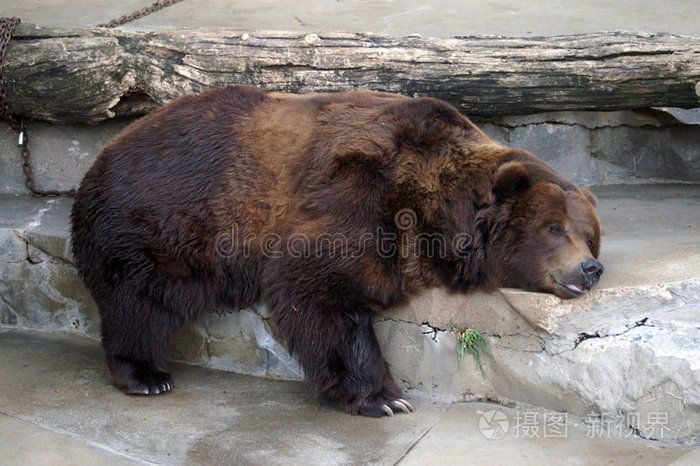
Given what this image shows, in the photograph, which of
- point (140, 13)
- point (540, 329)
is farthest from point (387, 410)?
point (140, 13)

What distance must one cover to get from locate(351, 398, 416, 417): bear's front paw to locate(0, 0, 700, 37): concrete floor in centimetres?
351

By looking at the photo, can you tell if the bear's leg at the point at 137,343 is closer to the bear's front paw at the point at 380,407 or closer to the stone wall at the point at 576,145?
the bear's front paw at the point at 380,407

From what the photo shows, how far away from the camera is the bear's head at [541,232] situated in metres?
3.75

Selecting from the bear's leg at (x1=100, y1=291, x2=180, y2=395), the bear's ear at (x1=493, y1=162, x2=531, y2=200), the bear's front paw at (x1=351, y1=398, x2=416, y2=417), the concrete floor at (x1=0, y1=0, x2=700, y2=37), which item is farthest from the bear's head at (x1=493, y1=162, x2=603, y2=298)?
the concrete floor at (x1=0, y1=0, x2=700, y2=37)

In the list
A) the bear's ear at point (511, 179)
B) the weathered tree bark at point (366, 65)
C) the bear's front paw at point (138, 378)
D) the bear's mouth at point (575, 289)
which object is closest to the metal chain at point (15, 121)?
the weathered tree bark at point (366, 65)

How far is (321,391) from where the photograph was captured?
4.04 metres

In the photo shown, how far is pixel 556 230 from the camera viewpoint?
380cm

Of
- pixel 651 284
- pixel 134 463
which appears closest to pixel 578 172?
pixel 651 284

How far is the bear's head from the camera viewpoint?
375 cm

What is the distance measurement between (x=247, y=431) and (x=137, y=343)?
36.6 inches

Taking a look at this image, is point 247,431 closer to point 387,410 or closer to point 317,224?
point 387,410

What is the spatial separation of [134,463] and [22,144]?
2949 mm

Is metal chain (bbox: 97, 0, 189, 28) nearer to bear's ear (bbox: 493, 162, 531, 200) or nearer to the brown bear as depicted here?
the brown bear

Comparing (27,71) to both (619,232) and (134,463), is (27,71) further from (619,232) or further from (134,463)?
(619,232)
